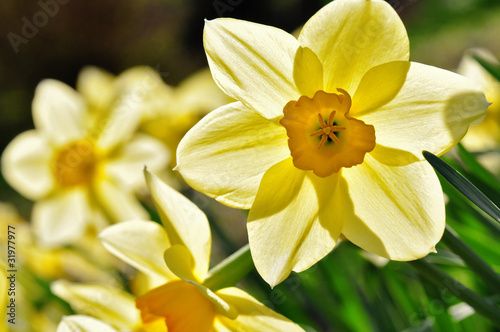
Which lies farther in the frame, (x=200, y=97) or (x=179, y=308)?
(x=200, y=97)

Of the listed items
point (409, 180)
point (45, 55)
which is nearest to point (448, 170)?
point (409, 180)

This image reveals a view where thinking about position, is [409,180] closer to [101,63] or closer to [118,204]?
[118,204]

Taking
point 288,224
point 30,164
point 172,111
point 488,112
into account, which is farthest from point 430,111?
point 30,164

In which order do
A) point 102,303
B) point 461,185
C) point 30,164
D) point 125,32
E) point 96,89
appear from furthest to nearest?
point 125,32 < point 96,89 < point 30,164 < point 102,303 < point 461,185

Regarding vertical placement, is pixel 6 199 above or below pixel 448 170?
below

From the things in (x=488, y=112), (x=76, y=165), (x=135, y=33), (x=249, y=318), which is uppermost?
(x=249, y=318)

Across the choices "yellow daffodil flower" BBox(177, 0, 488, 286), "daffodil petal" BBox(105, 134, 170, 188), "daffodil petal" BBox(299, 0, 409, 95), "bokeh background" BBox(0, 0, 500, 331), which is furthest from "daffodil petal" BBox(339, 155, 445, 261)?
"bokeh background" BBox(0, 0, 500, 331)

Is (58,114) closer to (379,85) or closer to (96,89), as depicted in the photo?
(96,89)
